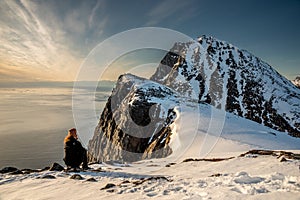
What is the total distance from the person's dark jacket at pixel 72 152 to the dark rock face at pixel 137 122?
29.7 m

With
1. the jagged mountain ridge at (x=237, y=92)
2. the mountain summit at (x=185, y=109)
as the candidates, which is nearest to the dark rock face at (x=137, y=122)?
the mountain summit at (x=185, y=109)

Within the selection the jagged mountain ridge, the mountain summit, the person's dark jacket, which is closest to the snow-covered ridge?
the person's dark jacket

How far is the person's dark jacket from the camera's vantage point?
15453mm

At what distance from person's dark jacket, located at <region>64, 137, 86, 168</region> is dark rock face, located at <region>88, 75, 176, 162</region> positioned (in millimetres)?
29746

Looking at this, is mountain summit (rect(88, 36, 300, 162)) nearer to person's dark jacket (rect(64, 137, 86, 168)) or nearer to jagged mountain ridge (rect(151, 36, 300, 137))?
jagged mountain ridge (rect(151, 36, 300, 137))

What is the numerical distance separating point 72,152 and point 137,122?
66.4m

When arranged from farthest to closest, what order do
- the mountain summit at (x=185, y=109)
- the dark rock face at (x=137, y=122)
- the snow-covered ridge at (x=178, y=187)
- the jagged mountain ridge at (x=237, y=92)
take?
the jagged mountain ridge at (x=237, y=92) → the dark rock face at (x=137, y=122) → the mountain summit at (x=185, y=109) → the snow-covered ridge at (x=178, y=187)

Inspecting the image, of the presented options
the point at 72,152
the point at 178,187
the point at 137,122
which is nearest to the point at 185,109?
the point at 137,122

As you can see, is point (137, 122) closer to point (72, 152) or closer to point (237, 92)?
point (72, 152)

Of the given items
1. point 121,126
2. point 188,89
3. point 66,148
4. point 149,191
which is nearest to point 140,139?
point 121,126

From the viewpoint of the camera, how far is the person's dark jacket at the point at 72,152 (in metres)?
15.5

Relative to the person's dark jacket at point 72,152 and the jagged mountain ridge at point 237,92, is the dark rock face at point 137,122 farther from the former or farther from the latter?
the jagged mountain ridge at point 237,92

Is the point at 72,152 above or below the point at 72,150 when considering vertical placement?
below

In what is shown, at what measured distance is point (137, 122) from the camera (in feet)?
268
